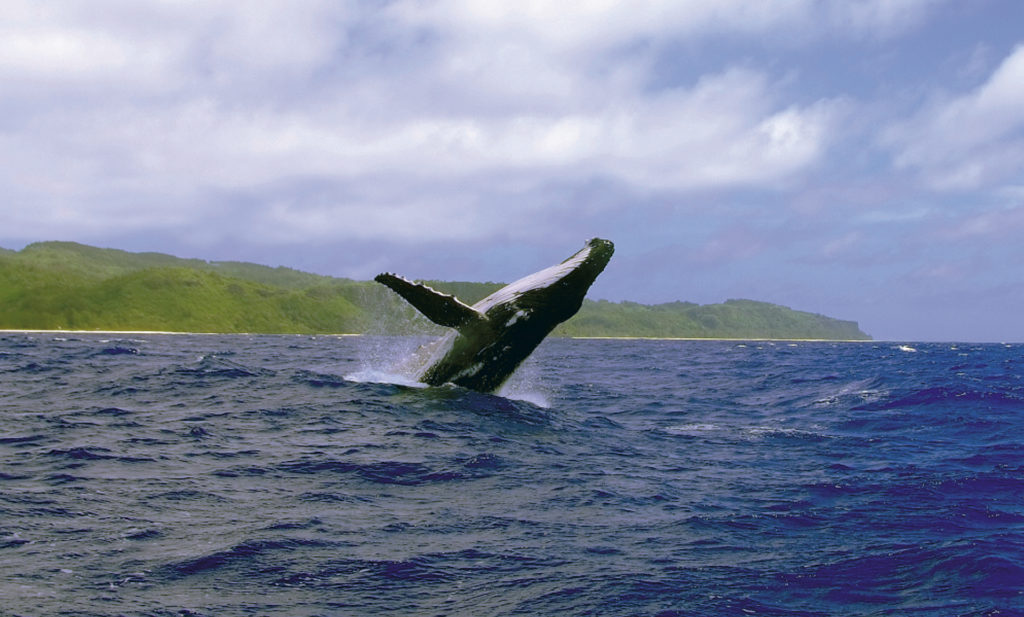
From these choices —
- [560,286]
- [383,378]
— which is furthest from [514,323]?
[383,378]

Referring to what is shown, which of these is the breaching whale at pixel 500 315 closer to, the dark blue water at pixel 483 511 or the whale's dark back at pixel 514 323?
the whale's dark back at pixel 514 323

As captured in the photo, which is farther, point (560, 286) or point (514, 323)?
point (514, 323)

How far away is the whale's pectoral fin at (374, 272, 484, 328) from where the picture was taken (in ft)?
34.6

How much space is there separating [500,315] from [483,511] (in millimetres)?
5106

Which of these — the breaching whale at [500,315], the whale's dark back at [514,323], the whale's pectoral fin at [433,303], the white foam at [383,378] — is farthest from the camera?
the white foam at [383,378]

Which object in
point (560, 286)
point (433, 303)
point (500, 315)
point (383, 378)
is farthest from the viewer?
point (383, 378)

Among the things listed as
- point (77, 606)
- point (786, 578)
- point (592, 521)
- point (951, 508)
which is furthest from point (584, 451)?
point (77, 606)

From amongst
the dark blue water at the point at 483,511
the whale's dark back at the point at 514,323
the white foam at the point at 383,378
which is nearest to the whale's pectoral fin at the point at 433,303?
the whale's dark back at the point at 514,323

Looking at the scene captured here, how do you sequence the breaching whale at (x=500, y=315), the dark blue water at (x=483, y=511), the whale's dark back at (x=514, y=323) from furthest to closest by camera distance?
the whale's dark back at (x=514, y=323) < the breaching whale at (x=500, y=315) < the dark blue water at (x=483, y=511)

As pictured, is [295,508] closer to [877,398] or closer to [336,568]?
[336,568]

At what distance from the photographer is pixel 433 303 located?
431 inches

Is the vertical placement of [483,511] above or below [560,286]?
below

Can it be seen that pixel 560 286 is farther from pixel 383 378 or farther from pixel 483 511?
pixel 383 378

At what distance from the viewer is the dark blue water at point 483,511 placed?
16.2 ft
